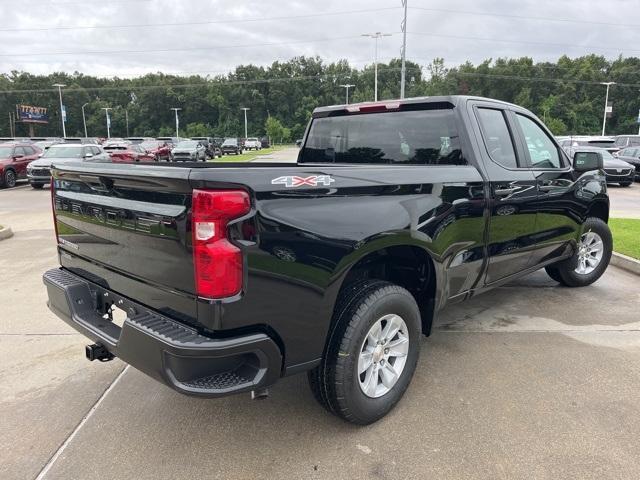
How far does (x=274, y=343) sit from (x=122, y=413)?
1470mm

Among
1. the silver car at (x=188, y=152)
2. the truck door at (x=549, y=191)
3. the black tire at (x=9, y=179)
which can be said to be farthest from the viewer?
the silver car at (x=188, y=152)

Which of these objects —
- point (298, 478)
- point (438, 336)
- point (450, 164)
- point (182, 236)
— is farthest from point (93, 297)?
point (438, 336)

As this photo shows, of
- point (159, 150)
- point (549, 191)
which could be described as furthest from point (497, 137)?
point (159, 150)

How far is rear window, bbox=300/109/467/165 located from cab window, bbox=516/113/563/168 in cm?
100

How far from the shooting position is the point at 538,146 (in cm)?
452

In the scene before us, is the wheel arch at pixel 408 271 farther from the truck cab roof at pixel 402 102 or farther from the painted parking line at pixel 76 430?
the painted parking line at pixel 76 430

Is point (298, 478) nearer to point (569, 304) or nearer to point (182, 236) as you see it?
point (182, 236)

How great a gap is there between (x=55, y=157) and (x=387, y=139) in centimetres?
1752

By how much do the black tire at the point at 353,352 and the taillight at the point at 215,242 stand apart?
803 mm

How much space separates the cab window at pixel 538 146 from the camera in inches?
171

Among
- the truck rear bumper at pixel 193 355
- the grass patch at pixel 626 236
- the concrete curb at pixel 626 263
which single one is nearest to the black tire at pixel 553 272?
the concrete curb at pixel 626 263

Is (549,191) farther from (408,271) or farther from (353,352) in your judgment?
(353,352)

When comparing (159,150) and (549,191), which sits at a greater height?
(549,191)

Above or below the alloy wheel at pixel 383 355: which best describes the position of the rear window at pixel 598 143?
above
